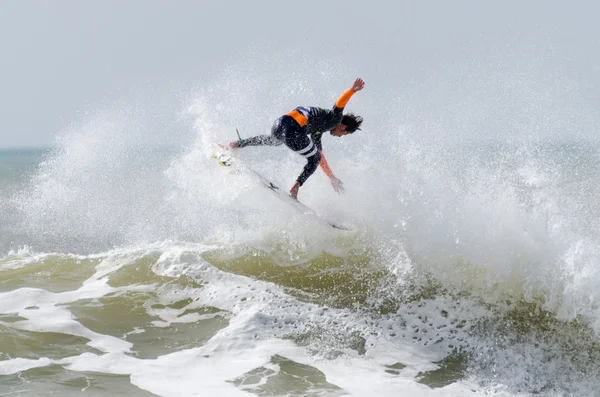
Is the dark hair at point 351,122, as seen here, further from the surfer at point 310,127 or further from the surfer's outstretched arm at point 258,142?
the surfer's outstretched arm at point 258,142

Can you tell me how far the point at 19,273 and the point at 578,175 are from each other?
20.4 meters

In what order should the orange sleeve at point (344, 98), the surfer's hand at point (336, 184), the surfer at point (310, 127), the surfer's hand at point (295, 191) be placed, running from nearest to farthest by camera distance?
the orange sleeve at point (344, 98) → the surfer at point (310, 127) → the surfer's hand at point (295, 191) → the surfer's hand at point (336, 184)

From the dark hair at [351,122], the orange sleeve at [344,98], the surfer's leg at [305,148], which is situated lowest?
the surfer's leg at [305,148]

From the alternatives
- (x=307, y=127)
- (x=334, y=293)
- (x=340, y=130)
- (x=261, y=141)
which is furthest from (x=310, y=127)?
(x=334, y=293)

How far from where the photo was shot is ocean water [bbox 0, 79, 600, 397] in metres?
5.64

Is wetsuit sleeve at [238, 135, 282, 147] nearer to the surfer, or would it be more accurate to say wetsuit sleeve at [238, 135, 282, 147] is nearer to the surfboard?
the surfer

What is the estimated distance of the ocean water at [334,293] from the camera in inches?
222

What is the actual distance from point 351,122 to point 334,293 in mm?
2762

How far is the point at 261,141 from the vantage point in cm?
898

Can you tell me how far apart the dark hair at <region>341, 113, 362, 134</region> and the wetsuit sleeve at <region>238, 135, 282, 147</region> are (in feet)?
3.52

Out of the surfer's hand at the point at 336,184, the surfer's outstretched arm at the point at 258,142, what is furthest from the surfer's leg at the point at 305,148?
the surfer's hand at the point at 336,184

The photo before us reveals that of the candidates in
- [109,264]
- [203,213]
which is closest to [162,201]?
[203,213]

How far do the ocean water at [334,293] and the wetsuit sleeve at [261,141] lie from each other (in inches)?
12.4

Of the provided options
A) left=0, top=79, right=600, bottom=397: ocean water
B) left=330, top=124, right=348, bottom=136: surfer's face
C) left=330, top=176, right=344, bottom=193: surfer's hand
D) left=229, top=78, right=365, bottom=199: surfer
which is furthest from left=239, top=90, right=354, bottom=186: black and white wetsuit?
left=0, top=79, right=600, bottom=397: ocean water
